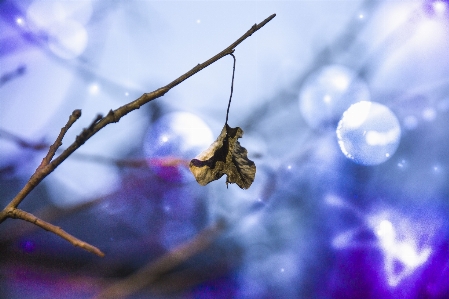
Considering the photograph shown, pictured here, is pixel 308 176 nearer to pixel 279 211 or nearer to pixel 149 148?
pixel 279 211

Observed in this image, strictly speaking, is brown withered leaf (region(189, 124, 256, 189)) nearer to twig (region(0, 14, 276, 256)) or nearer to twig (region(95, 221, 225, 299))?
twig (region(0, 14, 276, 256))

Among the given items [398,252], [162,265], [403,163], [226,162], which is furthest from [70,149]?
[403,163]

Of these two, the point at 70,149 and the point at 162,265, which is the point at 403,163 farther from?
the point at 70,149

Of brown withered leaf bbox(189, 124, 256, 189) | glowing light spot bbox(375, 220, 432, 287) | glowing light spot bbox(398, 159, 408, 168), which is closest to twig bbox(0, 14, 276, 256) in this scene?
brown withered leaf bbox(189, 124, 256, 189)

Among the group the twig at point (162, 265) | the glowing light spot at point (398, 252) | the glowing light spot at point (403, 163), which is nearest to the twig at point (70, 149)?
the twig at point (162, 265)

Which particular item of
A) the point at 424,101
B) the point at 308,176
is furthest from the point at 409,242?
the point at 424,101
